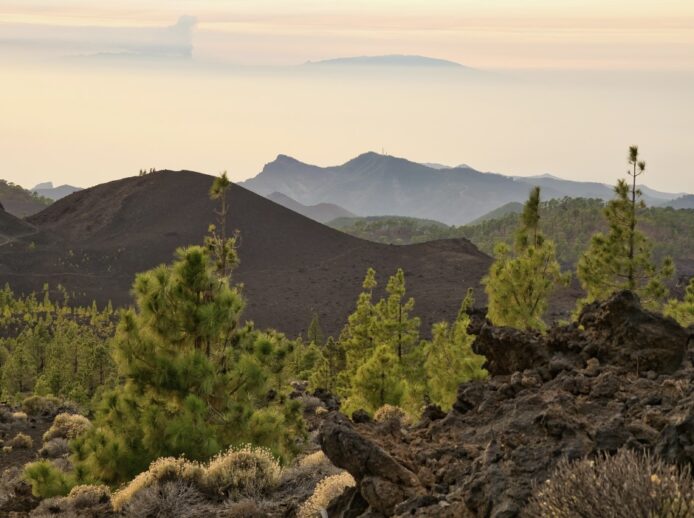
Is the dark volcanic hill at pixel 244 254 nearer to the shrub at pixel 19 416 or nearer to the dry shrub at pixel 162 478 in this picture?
the shrub at pixel 19 416

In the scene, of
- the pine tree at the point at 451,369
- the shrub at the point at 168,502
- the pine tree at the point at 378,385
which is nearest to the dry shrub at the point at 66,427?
the pine tree at the point at 378,385

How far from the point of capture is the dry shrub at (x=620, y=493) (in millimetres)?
4484

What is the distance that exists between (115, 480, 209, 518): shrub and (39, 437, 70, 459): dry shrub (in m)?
14.2

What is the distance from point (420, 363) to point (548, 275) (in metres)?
8.06

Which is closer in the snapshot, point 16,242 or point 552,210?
point 16,242

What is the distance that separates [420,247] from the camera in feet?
395

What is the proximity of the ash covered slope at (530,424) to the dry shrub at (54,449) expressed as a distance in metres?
16.9

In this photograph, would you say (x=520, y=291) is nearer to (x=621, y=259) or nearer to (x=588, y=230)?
(x=621, y=259)

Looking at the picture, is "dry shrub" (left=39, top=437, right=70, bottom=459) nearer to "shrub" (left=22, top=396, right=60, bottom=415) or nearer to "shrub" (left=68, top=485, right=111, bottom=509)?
"shrub" (left=22, top=396, right=60, bottom=415)

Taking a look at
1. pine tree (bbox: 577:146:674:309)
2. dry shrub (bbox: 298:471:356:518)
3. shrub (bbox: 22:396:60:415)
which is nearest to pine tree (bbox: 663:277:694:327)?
pine tree (bbox: 577:146:674:309)

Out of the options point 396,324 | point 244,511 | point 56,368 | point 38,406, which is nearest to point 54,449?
point 38,406

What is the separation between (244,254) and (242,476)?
348 feet

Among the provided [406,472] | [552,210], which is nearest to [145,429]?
[406,472]

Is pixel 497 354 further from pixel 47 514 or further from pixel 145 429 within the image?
pixel 47 514
